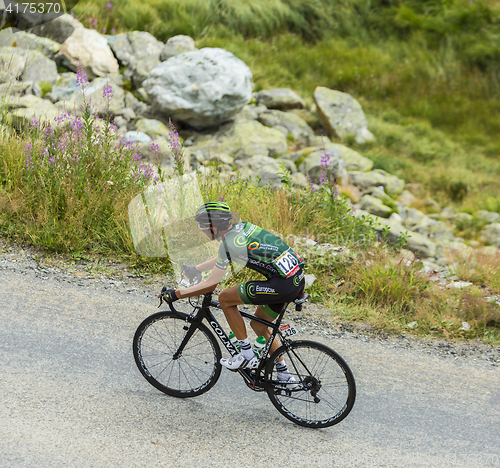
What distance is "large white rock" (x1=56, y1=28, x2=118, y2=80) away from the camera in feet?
37.6

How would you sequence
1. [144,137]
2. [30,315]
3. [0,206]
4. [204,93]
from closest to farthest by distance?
[30,315] < [0,206] < [144,137] < [204,93]

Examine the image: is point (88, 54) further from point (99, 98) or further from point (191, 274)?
point (191, 274)

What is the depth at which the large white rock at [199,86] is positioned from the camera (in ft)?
35.7

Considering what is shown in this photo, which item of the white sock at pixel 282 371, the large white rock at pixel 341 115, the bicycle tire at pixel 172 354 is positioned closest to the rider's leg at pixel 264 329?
the white sock at pixel 282 371

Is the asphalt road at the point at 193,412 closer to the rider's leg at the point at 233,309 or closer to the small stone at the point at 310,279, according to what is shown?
the rider's leg at the point at 233,309

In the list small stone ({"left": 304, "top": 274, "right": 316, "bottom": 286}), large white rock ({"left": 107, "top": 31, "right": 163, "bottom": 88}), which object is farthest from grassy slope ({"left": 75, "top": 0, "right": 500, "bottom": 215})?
small stone ({"left": 304, "top": 274, "right": 316, "bottom": 286})

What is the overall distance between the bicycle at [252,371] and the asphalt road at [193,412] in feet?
0.46

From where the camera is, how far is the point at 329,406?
3836mm

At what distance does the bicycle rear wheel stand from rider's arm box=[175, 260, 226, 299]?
2.49 ft

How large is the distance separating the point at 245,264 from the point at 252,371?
0.93 meters

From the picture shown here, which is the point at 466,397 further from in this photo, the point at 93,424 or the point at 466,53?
the point at 466,53

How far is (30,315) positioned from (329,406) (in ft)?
10.6

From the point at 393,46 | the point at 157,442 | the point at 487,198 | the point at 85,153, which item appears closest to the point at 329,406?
the point at 157,442

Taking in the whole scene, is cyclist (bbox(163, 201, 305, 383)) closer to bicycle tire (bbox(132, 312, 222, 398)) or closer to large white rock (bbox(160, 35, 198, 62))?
bicycle tire (bbox(132, 312, 222, 398))
